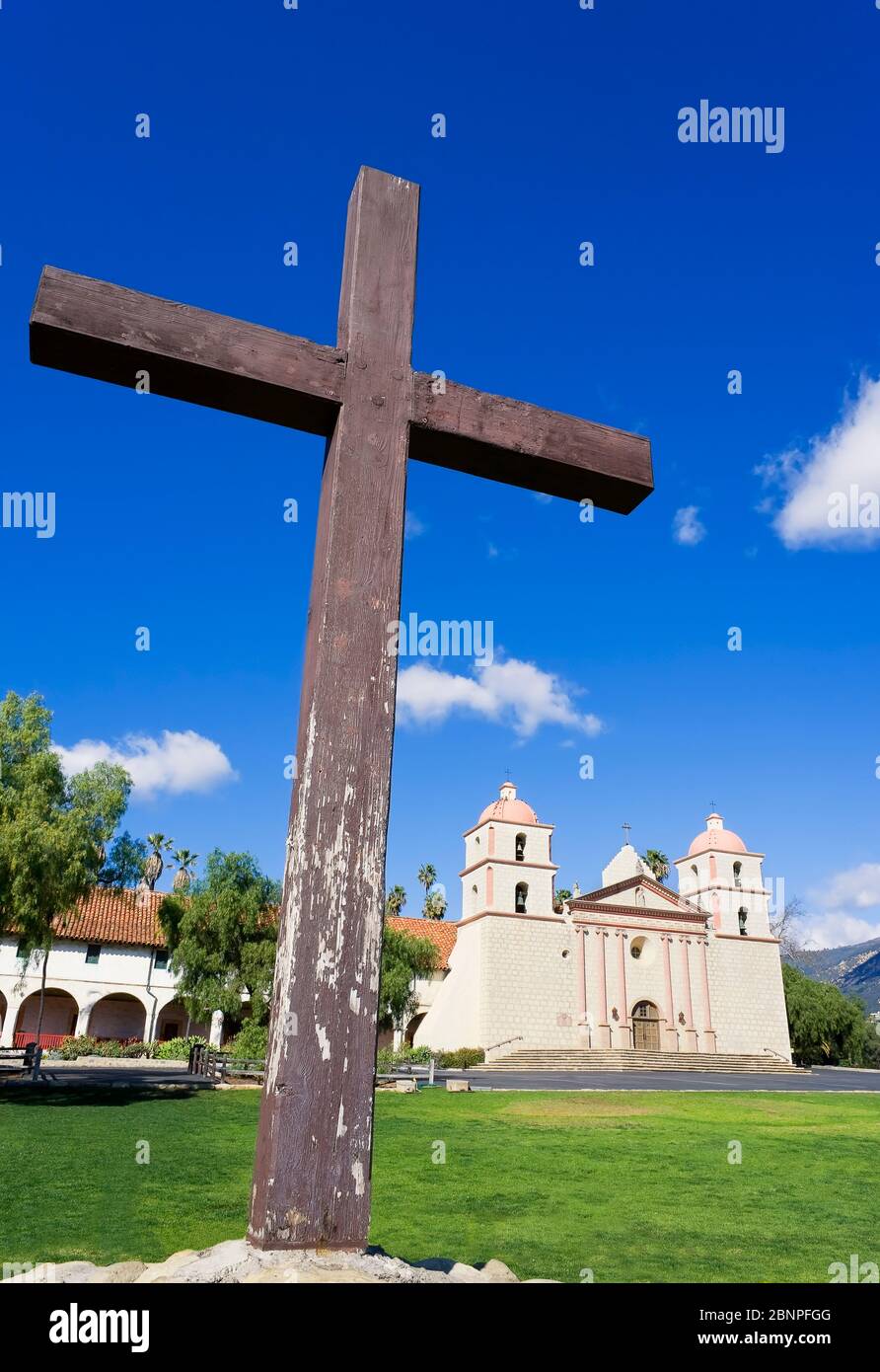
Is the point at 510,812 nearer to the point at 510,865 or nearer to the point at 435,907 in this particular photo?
the point at 510,865

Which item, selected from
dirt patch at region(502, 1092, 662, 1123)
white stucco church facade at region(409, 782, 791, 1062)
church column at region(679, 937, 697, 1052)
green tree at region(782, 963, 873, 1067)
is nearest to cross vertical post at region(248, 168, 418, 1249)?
dirt patch at region(502, 1092, 662, 1123)

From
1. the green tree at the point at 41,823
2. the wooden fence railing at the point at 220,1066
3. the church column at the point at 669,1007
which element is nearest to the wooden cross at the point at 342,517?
the green tree at the point at 41,823

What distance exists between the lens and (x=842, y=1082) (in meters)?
29.7

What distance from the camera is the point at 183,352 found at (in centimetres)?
264

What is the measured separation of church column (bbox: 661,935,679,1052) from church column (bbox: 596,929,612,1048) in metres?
3.06

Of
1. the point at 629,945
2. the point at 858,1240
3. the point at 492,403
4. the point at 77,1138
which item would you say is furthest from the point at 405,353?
the point at 629,945

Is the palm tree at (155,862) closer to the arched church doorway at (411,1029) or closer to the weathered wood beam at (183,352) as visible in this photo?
the arched church doorway at (411,1029)

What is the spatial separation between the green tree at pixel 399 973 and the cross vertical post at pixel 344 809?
87.0 ft

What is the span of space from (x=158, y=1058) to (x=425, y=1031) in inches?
494

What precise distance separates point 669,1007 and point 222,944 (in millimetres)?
20858

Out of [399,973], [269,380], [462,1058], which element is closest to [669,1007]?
[462,1058]

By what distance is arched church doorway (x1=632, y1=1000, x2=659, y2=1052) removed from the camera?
127ft
